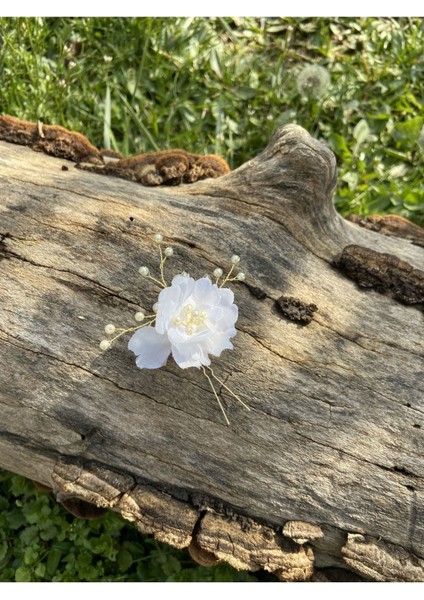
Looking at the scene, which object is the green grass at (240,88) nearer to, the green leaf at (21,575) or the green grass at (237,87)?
the green grass at (237,87)

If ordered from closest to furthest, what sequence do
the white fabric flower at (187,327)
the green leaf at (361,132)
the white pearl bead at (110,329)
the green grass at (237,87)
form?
1. the white fabric flower at (187,327)
2. the white pearl bead at (110,329)
3. the green grass at (237,87)
4. the green leaf at (361,132)

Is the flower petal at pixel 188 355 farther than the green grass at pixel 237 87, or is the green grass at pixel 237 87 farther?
the green grass at pixel 237 87

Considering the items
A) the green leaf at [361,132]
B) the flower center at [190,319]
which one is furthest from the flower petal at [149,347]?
the green leaf at [361,132]

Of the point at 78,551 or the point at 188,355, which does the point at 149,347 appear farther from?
the point at 78,551

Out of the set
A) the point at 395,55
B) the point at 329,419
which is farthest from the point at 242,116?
the point at 329,419

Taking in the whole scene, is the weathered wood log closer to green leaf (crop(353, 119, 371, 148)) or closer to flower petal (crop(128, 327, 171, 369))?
flower petal (crop(128, 327, 171, 369))

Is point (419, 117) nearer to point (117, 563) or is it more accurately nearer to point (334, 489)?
point (334, 489)

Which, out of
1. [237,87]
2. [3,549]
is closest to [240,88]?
[237,87]

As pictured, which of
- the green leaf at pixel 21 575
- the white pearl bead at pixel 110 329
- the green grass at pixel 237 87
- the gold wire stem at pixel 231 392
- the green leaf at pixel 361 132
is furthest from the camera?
the green leaf at pixel 361 132
